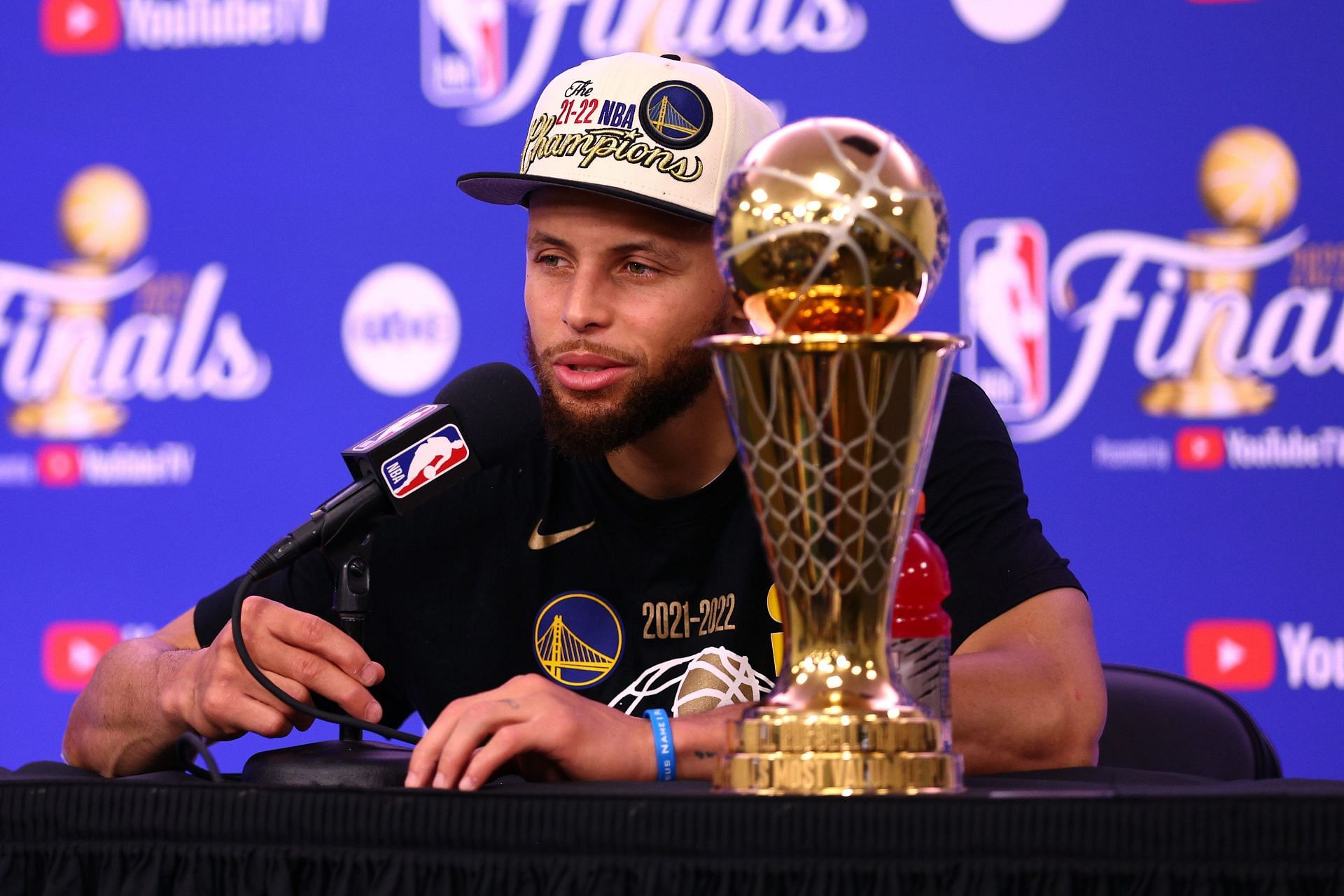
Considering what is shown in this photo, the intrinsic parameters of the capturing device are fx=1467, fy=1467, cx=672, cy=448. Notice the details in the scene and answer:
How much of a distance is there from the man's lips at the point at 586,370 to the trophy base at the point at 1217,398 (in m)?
1.18

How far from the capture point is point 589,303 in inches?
56.7

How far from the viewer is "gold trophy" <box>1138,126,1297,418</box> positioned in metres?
2.29

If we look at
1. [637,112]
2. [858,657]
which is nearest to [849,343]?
[858,657]

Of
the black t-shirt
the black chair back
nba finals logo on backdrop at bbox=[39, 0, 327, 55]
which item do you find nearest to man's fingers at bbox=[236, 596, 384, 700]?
the black t-shirt

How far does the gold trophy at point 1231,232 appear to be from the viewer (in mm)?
2295

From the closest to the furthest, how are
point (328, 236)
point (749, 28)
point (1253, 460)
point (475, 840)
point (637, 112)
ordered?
1. point (475, 840)
2. point (637, 112)
3. point (1253, 460)
4. point (749, 28)
5. point (328, 236)

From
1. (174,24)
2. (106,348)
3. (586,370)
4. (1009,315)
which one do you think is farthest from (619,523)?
(174,24)

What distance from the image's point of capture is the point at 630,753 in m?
0.92

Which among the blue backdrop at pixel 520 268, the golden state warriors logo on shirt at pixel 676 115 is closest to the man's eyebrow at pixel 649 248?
the golden state warriors logo on shirt at pixel 676 115

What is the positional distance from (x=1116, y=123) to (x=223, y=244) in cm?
160

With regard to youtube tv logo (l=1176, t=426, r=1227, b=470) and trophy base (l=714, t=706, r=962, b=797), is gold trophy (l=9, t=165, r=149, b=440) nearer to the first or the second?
youtube tv logo (l=1176, t=426, r=1227, b=470)

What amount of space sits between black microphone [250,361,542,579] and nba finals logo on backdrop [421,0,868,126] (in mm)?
1458

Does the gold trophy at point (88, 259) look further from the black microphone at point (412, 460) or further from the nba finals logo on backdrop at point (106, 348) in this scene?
the black microphone at point (412, 460)

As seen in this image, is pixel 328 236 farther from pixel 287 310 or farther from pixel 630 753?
pixel 630 753
